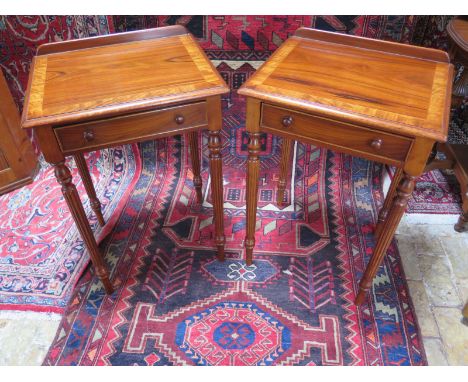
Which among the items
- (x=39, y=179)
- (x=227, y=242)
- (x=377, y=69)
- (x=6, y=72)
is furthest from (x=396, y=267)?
(x=6, y=72)

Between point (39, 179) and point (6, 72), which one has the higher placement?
point (6, 72)

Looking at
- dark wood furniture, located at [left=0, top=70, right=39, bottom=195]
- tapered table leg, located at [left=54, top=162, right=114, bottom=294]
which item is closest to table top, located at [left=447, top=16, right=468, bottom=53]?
tapered table leg, located at [left=54, top=162, right=114, bottom=294]

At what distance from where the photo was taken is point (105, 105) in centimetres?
112

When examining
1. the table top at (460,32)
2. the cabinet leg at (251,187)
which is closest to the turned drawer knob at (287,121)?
the cabinet leg at (251,187)

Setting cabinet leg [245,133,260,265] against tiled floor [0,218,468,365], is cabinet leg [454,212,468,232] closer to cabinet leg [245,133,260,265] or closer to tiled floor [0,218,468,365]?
tiled floor [0,218,468,365]

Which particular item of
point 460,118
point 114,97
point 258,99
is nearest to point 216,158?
point 258,99

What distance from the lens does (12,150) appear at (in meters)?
1.98

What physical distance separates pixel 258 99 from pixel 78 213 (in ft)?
2.40

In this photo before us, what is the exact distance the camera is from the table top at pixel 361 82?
108 centimetres

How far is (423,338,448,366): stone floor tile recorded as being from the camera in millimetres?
1409

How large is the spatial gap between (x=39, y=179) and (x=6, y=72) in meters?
0.59

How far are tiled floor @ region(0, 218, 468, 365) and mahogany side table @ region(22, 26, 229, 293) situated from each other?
42 cm
